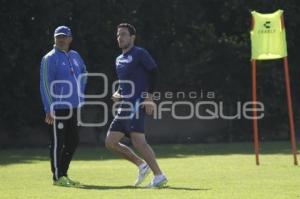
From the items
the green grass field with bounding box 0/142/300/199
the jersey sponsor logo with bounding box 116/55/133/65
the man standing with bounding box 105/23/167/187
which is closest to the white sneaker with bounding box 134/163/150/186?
the man standing with bounding box 105/23/167/187

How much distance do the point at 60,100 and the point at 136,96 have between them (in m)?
1.01

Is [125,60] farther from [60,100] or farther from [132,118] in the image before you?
[60,100]

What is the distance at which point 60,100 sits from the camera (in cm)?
864

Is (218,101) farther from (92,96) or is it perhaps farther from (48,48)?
(48,48)

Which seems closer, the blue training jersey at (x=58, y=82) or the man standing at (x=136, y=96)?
the man standing at (x=136, y=96)

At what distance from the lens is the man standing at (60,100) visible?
28.2 feet

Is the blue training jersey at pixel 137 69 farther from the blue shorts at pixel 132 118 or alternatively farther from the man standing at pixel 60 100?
the man standing at pixel 60 100

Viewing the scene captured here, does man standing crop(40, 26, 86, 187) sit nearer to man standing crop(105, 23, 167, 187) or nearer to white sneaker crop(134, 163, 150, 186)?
man standing crop(105, 23, 167, 187)

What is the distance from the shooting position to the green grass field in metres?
7.31

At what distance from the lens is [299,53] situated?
21.6 meters

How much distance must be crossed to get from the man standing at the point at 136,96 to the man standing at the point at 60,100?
643 millimetres

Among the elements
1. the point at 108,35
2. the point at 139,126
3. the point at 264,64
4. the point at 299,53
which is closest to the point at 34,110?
the point at 108,35

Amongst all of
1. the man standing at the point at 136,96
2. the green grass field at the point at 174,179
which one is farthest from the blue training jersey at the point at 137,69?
the green grass field at the point at 174,179

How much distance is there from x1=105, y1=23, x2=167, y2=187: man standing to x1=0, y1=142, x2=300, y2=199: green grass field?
41 centimetres
